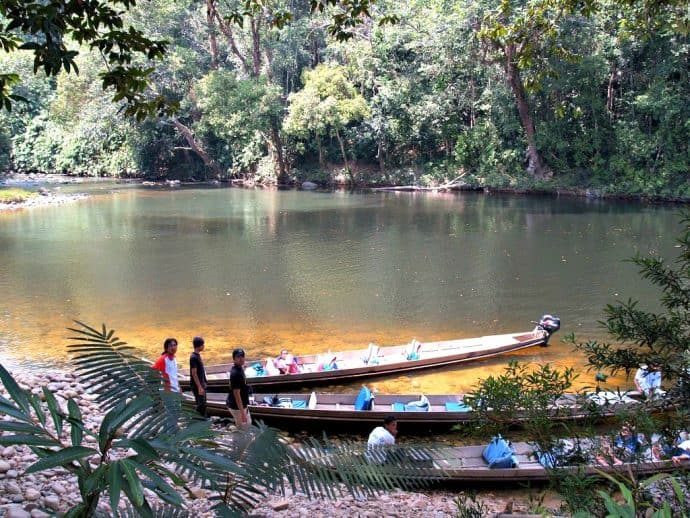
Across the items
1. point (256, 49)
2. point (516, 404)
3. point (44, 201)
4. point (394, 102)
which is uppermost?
point (256, 49)

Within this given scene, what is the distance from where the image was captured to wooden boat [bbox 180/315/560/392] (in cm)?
1009

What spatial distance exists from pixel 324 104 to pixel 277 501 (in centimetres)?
3103

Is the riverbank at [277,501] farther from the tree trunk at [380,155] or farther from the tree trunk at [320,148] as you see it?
the tree trunk at [320,148]

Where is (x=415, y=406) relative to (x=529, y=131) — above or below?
below

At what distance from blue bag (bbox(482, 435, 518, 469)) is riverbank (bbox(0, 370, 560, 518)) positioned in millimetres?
285

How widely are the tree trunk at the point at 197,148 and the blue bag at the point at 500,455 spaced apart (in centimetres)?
3704

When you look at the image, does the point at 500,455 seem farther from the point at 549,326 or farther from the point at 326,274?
the point at 326,274

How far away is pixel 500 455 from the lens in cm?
714

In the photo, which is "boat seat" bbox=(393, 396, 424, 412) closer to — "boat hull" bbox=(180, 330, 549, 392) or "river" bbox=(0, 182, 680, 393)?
"river" bbox=(0, 182, 680, 393)

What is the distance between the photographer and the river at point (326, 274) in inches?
530

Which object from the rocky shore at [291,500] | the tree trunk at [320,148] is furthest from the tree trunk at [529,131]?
the rocky shore at [291,500]

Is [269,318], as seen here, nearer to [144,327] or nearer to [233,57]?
[144,327]

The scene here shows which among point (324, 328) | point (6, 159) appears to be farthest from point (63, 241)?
point (6, 159)

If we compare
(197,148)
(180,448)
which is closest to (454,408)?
(180,448)
